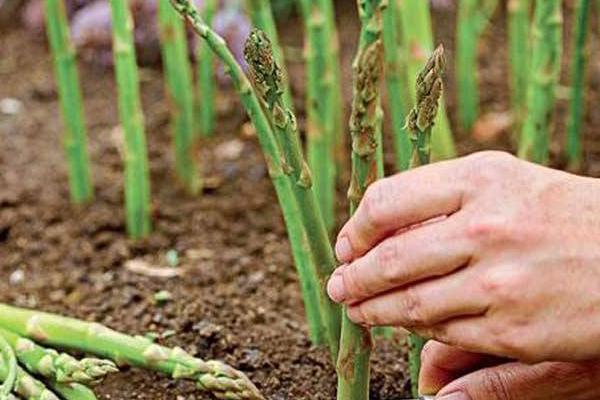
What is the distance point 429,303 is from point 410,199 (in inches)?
3.5

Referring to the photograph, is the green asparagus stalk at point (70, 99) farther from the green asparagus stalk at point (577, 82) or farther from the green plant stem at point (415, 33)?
the green asparagus stalk at point (577, 82)

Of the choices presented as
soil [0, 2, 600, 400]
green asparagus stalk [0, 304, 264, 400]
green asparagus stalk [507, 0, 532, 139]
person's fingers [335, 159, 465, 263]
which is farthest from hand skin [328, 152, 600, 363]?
green asparagus stalk [507, 0, 532, 139]

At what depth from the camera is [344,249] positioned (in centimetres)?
116

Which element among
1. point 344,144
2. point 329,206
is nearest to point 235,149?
point 344,144

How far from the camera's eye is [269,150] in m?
1.41

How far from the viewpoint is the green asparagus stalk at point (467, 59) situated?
7.30 ft

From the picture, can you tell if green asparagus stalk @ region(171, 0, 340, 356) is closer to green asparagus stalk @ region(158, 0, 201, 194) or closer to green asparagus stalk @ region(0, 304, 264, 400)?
green asparagus stalk @ region(0, 304, 264, 400)

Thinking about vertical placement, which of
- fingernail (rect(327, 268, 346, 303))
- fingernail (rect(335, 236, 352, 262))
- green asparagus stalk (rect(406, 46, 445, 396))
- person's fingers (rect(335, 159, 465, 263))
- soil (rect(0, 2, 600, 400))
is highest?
green asparagus stalk (rect(406, 46, 445, 396))

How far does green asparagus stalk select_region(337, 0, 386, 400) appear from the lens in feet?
3.63

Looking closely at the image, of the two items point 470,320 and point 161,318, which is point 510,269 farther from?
point 161,318

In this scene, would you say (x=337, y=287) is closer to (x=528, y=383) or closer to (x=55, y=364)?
(x=528, y=383)

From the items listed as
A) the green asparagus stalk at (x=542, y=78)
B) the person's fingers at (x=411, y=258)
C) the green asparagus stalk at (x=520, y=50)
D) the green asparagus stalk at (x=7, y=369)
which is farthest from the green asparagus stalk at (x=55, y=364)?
the green asparagus stalk at (x=520, y=50)

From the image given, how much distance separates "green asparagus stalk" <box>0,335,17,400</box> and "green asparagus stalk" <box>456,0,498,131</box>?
1092mm

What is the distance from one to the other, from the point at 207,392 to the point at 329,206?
1.80 feet
